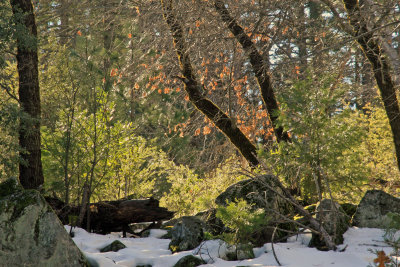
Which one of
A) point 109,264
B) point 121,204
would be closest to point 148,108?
point 121,204

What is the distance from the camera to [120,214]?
6.87 metres

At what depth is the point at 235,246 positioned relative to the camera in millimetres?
4734

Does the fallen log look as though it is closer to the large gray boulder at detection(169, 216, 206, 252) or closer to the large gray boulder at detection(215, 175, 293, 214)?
the large gray boulder at detection(169, 216, 206, 252)

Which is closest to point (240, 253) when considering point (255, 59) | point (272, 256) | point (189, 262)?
point (272, 256)

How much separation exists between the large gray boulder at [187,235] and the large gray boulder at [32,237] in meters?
1.52

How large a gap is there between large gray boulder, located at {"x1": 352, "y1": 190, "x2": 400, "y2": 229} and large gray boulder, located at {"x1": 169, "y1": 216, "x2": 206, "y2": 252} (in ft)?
6.50

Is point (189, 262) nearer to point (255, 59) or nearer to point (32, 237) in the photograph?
point (32, 237)

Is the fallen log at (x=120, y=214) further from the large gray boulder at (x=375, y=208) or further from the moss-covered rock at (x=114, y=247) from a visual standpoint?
the large gray boulder at (x=375, y=208)

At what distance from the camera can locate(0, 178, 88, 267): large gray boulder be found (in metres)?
3.82

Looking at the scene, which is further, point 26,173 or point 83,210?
point 26,173

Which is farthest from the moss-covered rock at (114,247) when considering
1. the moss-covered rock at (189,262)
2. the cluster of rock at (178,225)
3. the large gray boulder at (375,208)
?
the large gray boulder at (375,208)

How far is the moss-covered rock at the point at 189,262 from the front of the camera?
178 inches

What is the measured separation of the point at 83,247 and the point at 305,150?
3.11m

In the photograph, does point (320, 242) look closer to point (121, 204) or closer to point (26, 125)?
point (121, 204)
